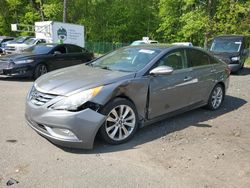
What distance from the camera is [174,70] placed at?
5.72 metres

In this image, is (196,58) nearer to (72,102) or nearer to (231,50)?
(72,102)

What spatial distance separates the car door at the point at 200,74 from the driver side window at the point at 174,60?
22cm

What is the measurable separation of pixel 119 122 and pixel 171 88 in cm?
129

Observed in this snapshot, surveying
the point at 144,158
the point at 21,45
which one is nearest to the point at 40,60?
the point at 144,158

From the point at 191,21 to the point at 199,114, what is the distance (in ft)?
92.3

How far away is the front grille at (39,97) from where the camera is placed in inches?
177

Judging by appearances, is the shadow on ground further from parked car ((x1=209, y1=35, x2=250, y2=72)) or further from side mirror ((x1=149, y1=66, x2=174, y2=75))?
parked car ((x1=209, y1=35, x2=250, y2=72))

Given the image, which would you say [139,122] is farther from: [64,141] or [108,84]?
[64,141]

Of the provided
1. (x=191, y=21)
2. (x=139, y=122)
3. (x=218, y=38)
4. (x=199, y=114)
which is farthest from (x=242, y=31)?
(x=139, y=122)

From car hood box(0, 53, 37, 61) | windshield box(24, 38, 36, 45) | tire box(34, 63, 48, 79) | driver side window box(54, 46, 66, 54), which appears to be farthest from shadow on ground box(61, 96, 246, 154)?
windshield box(24, 38, 36, 45)

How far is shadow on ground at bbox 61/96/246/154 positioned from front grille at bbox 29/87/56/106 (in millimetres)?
774

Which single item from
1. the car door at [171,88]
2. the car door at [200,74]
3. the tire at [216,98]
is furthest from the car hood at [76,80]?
the tire at [216,98]

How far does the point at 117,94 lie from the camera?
4.73 m

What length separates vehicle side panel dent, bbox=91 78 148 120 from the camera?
15.0 ft
